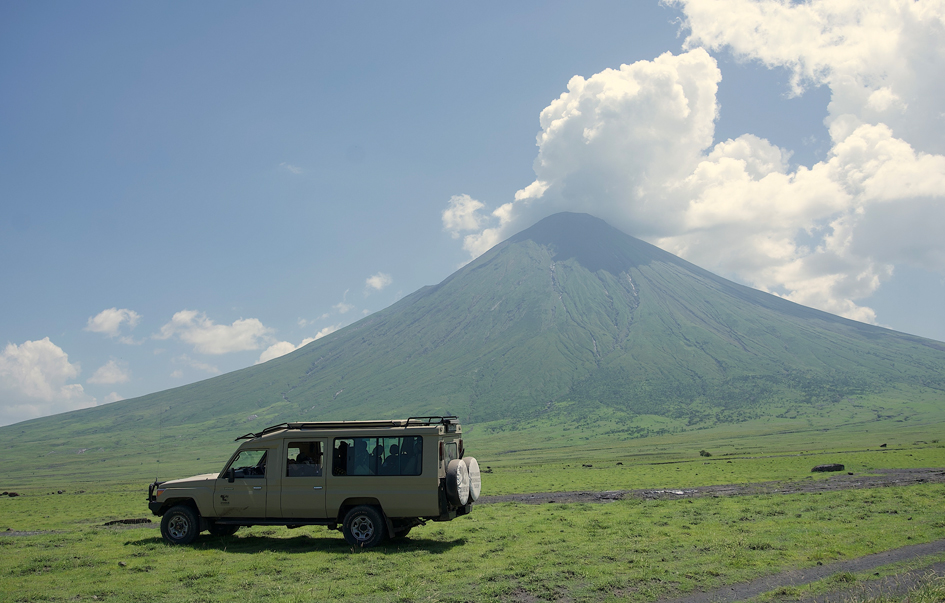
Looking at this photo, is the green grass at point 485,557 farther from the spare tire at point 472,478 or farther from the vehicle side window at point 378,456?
the vehicle side window at point 378,456

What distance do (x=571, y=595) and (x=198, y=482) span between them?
11000 millimetres

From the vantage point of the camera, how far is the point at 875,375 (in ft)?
627

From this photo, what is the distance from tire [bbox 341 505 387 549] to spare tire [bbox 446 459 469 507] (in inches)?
74.2

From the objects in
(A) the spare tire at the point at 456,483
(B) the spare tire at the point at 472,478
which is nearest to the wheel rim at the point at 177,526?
(A) the spare tire at the point at 456,483

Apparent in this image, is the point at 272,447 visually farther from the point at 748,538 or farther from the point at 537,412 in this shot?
the point at 537,412

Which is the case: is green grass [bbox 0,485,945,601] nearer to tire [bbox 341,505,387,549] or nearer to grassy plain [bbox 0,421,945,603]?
grassy plain [bbox 0,421,945,603]

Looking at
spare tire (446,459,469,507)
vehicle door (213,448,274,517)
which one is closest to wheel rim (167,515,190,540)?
vehicle door (213,448,274,517)

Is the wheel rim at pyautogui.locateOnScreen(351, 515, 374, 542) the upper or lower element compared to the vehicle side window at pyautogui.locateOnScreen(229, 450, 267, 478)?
lower

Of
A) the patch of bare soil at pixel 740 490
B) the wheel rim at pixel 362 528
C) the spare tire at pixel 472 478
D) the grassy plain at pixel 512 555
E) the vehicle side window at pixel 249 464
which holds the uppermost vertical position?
the vehicle side window at pixel 249 464

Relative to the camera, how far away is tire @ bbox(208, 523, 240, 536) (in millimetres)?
16812

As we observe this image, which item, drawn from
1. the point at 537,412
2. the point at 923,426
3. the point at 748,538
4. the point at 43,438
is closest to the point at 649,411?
the point at 537,412

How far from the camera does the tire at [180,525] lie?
53.9ft

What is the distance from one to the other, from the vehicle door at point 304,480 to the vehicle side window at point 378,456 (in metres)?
0.52

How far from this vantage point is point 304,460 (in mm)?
16125
